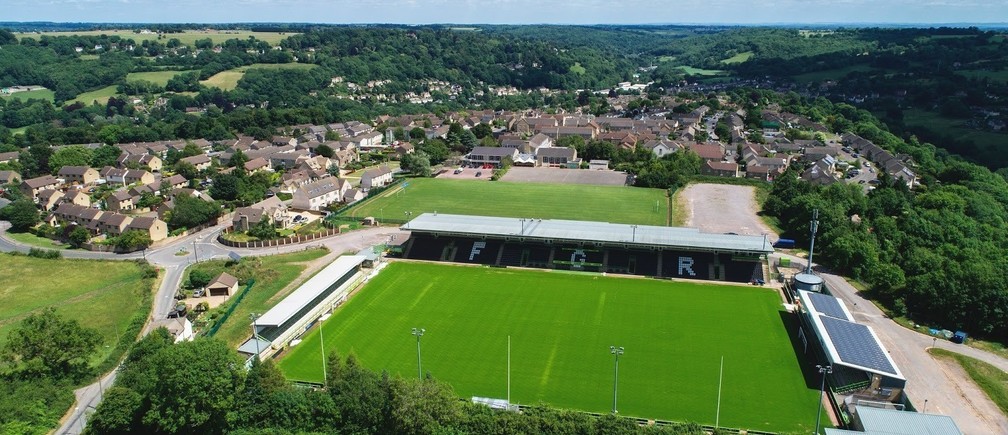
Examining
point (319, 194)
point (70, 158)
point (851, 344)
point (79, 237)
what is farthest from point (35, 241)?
point (851, 344)

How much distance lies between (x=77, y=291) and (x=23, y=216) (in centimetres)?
2414

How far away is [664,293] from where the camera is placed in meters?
43.2

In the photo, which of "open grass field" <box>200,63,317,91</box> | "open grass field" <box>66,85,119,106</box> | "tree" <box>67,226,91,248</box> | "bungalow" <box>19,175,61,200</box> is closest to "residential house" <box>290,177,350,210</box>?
"tree" <box>67,226,91,248</box>

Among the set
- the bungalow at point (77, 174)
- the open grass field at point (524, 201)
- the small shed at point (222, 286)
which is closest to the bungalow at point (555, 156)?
the open grass field at point (524, 201)

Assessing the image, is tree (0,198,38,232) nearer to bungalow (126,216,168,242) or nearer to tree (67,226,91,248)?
tree (67,226,91,248)

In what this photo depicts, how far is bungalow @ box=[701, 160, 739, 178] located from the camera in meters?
80.2

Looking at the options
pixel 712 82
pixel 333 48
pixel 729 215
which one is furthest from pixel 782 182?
pixel 333 48

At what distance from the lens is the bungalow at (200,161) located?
8657 centimetres

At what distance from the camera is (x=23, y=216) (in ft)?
204

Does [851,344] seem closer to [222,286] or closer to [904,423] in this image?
[904,423]

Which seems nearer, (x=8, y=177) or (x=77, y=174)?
(x=8, y=177)

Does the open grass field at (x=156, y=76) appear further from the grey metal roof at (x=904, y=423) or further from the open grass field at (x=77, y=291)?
the grey metal roof at (x=904, y=423)

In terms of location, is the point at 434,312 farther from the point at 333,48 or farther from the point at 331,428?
the point at 333,48

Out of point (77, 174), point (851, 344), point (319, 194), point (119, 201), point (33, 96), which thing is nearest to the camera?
point (851, 344)
